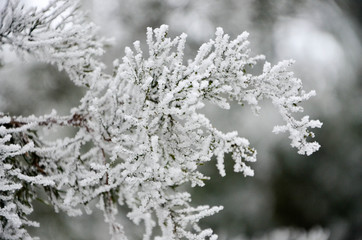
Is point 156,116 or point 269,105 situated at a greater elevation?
point 269,105

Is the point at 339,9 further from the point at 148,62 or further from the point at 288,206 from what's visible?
the point at 148,62

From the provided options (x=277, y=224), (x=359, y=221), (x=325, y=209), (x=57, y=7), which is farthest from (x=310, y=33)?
(x=57, y=7)

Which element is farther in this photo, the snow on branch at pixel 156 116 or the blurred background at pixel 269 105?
the blurred background at pixel 269 105

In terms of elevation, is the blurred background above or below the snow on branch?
above

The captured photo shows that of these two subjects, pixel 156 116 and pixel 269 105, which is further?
pixel 269 105

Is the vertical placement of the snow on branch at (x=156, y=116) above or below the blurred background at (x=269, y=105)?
below

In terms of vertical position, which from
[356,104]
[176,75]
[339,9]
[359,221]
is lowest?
[176,75]

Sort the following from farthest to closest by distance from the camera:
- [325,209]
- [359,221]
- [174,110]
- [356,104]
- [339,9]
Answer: [325,209]
[356,104]
[359,221]
[339,9]
[174,110]

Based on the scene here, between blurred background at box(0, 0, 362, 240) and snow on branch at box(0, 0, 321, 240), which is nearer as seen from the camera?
snow on branch at box(0, 0, 321, 240)
